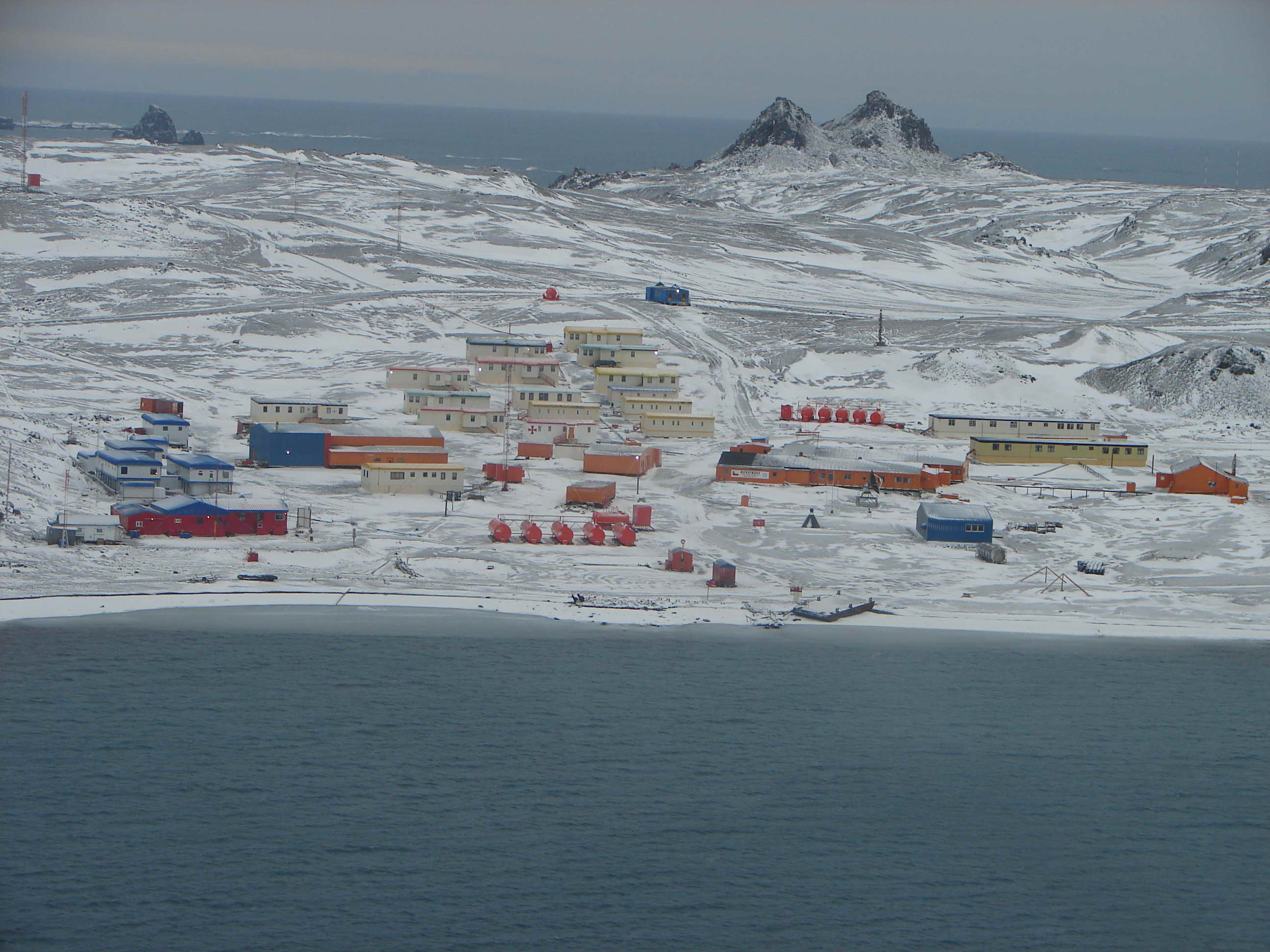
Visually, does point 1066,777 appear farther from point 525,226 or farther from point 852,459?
point 525,226

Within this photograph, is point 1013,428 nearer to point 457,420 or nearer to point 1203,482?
point 1203,482

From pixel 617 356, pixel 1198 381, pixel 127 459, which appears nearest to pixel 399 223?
pixel 617 356

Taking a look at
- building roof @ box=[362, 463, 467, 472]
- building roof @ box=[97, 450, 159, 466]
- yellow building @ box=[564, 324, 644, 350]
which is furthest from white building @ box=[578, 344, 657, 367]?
building roof @ box=[97, 450, 159, 466]

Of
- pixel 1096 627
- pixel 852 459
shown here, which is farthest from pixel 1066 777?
pixel 852 459

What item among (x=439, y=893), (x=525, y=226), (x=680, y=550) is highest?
(x=525, y=226)

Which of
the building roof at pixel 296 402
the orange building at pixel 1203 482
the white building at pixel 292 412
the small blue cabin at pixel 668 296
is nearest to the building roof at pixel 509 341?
the building roof at pixel 296 402

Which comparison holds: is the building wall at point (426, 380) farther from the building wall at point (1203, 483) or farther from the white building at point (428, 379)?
the building wall at point (1203, 483)
